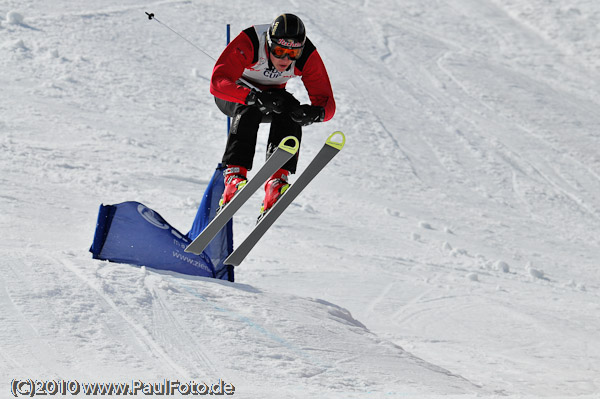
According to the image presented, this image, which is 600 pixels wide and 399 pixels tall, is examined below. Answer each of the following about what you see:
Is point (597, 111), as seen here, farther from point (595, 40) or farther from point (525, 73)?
point (595, 40)

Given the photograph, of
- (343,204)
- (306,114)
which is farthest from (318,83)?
(343,204)

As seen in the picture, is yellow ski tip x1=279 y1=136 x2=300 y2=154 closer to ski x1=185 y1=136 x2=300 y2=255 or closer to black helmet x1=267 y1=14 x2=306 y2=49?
ski x1=185 y1=136 x2=300 y2=255

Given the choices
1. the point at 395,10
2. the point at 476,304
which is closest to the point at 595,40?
the point at 395,10

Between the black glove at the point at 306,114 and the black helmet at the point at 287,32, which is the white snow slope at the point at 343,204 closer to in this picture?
the black glove at the point at 306,114

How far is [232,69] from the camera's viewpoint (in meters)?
5.63

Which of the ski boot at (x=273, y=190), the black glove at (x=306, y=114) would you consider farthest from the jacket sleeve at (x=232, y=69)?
the ski boot at (x=273, y=190)

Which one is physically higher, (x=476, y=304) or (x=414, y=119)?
(x=414, y=119)

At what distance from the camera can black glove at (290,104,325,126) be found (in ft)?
18.5

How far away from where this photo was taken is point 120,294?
5656 mm

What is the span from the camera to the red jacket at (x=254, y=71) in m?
5.55

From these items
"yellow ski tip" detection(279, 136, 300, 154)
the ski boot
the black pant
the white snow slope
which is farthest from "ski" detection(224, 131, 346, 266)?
the white snow slope

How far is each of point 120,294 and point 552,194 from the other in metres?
11.4

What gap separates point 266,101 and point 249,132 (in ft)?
1.11

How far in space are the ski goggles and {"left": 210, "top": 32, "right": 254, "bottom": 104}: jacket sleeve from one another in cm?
18
